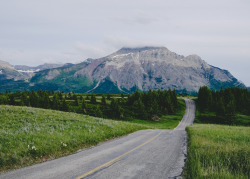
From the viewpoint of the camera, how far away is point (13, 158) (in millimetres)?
9977

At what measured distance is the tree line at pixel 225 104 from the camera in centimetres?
8788

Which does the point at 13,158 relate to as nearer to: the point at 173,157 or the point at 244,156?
the point at 173,157

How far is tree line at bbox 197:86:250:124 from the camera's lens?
87.9 metres

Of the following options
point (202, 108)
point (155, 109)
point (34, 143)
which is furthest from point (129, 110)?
point (34, 143)

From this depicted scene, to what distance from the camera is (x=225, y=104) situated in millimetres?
102062

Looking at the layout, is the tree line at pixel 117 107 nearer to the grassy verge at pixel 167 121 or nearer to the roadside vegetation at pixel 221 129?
the grassy verge at pixel 167 121

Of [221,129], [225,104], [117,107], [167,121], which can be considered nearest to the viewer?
[221,129]

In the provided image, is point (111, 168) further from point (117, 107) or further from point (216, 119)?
point (216, 119)

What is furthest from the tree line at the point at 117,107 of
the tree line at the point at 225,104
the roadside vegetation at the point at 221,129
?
the tree line at the point at 225,104

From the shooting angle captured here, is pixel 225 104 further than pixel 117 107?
Yes

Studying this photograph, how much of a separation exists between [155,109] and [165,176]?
269 ft

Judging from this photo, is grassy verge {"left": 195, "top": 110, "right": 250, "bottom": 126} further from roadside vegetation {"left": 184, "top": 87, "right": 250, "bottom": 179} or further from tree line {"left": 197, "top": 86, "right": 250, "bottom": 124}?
tree line {"left": 197, "top": 86, "right": 250, "bottom": 124}

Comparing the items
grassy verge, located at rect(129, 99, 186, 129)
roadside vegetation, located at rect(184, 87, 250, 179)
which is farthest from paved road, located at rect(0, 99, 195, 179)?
grassy verge, located at rect(129, 99, 186, 129)

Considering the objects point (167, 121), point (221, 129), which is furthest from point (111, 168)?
point (167, 121)
